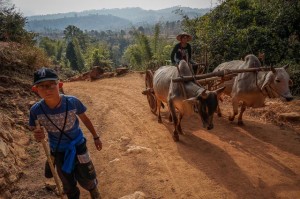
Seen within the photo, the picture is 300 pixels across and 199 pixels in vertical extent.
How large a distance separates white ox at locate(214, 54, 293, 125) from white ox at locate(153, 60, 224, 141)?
54.3 inches

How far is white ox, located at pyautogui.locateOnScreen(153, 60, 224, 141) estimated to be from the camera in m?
5.67

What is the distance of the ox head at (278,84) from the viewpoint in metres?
6.26

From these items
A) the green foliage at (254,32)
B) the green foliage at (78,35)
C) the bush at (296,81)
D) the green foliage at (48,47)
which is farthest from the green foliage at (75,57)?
the bush at (296,81)

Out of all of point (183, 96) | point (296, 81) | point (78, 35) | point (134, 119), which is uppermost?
point (78, 35)

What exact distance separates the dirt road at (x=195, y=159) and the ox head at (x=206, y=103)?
0.93 m

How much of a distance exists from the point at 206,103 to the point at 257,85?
1961 millimetres

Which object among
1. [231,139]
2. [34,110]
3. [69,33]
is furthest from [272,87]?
[69,33]

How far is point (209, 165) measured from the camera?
225 inches

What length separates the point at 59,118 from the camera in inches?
145

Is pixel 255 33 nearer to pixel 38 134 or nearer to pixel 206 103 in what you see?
pixel 206 103

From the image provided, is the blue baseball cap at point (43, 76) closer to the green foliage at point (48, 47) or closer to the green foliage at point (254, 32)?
the green foliage at point (254, 32)

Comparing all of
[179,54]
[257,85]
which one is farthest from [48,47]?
[257,85]

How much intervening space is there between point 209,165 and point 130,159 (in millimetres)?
1690

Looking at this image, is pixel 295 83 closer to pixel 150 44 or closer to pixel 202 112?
pixel 202 112
